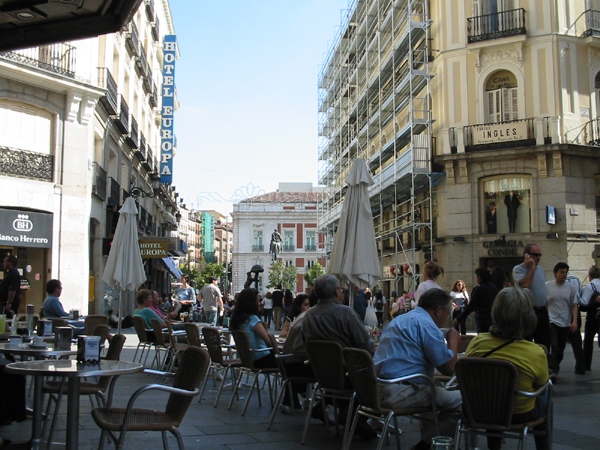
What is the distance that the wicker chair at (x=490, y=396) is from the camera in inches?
156

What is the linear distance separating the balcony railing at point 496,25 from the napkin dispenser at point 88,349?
21814 mm

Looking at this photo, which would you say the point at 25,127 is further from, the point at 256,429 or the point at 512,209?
the point at 512,209

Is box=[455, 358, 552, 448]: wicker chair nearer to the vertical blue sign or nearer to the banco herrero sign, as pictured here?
the banco herrero sign

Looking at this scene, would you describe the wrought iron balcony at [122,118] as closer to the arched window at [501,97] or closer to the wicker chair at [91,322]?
the arched window at [501,97]

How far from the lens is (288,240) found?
8119cm

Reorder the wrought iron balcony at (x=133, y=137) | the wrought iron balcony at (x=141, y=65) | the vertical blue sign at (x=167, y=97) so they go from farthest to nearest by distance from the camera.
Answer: the vertical blue sign at (x=167, y=97) < the wrought iron balcony at (x=141, y=65) < the wrought iron balcony at (x=133, y=137)

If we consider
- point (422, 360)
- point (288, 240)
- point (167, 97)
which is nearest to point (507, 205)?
point (422, 360)

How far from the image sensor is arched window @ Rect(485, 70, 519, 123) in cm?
2328

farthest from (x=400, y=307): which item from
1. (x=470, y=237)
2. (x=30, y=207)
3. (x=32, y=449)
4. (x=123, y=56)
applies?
(x=32, y=449)

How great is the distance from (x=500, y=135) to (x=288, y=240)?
5915 centimetres

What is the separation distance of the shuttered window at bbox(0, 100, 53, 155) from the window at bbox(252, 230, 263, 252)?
63.2 metres

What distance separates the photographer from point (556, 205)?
22125mm

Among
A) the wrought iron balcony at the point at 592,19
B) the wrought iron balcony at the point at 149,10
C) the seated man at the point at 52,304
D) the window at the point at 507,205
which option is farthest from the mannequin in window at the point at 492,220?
the wrought iron balcony at the point at 149,10

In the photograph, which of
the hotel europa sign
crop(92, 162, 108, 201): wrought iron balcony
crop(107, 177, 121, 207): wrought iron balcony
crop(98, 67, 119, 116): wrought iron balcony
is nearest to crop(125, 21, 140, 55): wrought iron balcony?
crop(98, 67, 119, 116): wrought iron balcony
